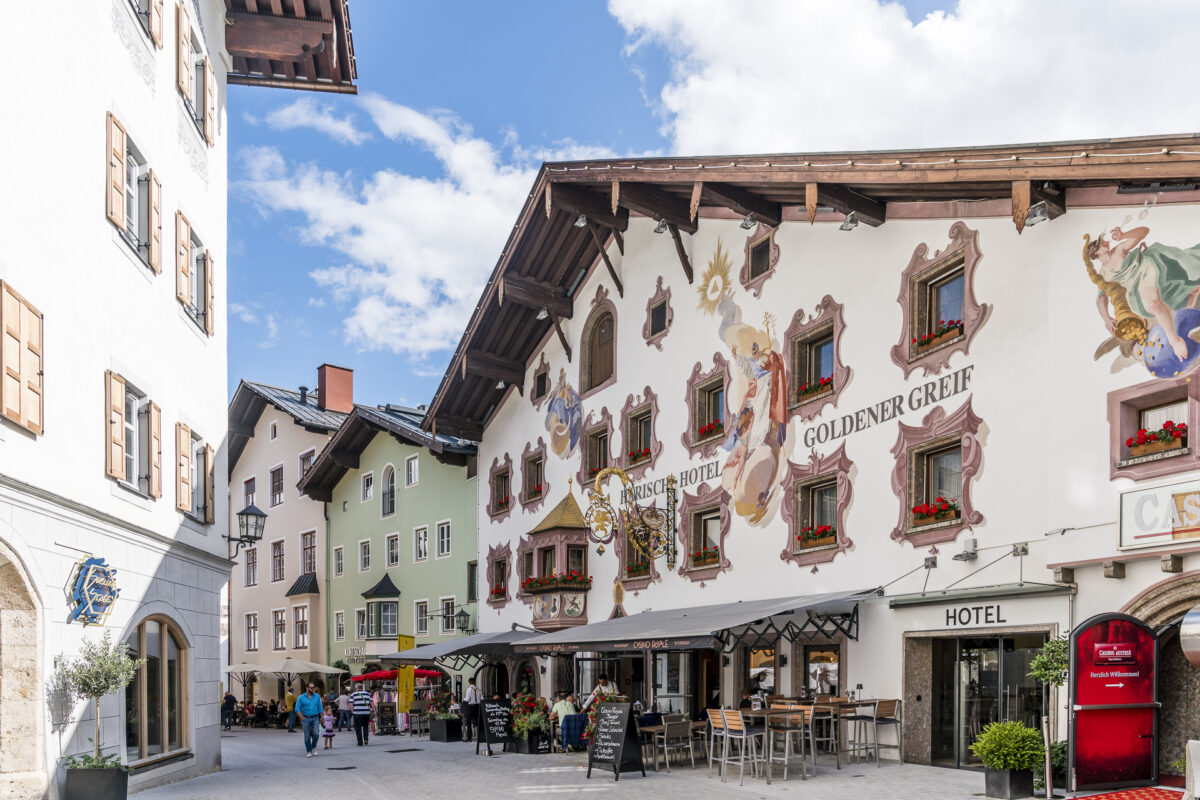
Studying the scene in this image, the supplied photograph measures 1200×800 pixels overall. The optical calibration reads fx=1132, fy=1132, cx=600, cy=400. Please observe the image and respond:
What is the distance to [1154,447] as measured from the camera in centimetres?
1262

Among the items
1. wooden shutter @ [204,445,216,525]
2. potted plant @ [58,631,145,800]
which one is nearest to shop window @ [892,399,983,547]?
potted plant @ [58,631,145,800]

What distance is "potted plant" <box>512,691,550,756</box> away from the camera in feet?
71.3

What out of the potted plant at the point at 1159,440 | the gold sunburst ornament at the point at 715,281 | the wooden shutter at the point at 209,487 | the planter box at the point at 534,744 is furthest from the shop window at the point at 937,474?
the wooden shutter at the point at 209,487

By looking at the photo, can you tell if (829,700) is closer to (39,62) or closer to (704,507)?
(704,507)

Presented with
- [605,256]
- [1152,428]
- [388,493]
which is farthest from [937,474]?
[388,493]

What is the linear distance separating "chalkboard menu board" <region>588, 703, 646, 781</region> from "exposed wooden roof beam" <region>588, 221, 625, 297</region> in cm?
1111

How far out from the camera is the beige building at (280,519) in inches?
1649

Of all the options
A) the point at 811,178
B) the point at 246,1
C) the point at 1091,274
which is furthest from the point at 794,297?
the point at 246,1

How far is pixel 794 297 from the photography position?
1966cm

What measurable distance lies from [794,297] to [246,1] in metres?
11.3

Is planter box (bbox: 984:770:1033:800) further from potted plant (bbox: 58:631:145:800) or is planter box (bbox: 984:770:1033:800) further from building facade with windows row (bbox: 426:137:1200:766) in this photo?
potted plant (bbox: 58:631:145:800)

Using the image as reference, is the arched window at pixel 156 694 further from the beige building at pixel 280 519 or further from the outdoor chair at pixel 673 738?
the beige building at pixel 280 519

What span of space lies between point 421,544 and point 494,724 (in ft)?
46.9

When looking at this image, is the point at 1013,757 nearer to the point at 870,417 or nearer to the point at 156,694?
the point at 870,417
